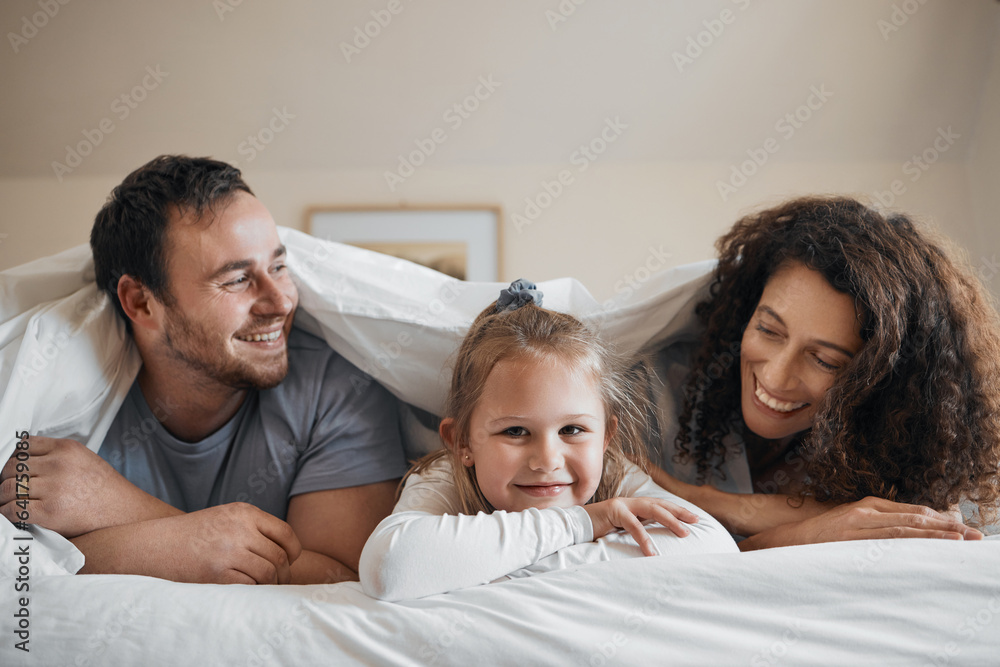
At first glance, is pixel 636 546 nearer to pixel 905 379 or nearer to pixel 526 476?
pixel 526 476

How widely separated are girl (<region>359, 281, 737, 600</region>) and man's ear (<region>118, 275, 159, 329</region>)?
0.57 m

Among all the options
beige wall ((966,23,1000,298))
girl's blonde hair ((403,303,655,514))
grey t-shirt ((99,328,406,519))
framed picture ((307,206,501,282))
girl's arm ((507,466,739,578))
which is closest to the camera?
girl's arm ((507,466,739,578))

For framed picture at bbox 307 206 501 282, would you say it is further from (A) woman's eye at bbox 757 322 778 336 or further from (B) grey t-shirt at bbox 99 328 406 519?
(A) woman's eye at bbox 757 322 778 336

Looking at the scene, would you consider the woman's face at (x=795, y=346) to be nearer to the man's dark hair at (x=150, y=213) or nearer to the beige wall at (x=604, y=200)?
the man's dark hair at (x=150, y=213)

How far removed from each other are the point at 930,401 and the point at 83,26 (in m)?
2.95

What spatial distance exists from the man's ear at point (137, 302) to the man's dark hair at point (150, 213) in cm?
1

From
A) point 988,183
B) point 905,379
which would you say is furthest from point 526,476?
point 988,183

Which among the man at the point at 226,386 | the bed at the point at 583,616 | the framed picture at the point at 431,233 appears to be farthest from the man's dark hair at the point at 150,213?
the framed picture at the point at 431,233

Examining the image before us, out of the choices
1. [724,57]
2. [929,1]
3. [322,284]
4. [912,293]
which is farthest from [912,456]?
[929,1]

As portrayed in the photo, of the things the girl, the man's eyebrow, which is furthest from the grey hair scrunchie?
the man's eyebrow

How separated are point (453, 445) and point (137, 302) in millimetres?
661

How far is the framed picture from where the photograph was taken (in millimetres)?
2947

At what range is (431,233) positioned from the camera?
2955mm

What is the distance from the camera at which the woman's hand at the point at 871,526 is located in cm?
91
